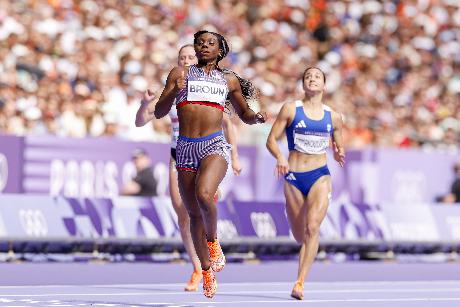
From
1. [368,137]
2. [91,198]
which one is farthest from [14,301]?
[368,137]

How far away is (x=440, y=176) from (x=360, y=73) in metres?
6.37

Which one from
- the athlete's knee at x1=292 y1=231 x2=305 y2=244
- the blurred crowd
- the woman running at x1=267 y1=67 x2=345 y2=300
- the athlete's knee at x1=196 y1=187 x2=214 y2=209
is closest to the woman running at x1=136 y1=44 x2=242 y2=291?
the woman running at x1=267 y1=67 x2=345 y2=300

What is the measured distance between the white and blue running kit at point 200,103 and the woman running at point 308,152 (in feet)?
8.28

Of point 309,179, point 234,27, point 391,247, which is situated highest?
point 234,27

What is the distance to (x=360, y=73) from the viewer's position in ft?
106

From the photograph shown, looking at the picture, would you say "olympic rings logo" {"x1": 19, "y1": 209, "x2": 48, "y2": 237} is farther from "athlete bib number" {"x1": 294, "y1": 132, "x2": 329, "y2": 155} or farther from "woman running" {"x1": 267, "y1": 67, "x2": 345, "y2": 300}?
"athlete bib number" {"x1": 294, "y1": 132, "x2": 329, "y2": 155}

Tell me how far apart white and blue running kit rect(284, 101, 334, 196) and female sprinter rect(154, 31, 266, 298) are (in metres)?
2.88

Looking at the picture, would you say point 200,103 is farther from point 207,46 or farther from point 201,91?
point 207,46

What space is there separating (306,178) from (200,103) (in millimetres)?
3150

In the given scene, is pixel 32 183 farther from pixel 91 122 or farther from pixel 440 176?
pixel 440 176

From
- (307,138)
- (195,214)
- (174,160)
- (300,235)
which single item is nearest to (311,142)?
(307,138)

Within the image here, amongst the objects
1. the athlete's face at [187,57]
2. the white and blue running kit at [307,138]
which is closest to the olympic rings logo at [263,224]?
the white and blue running kit at [307,138]

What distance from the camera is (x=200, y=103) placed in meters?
11.8

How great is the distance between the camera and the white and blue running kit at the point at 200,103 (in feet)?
38.5
